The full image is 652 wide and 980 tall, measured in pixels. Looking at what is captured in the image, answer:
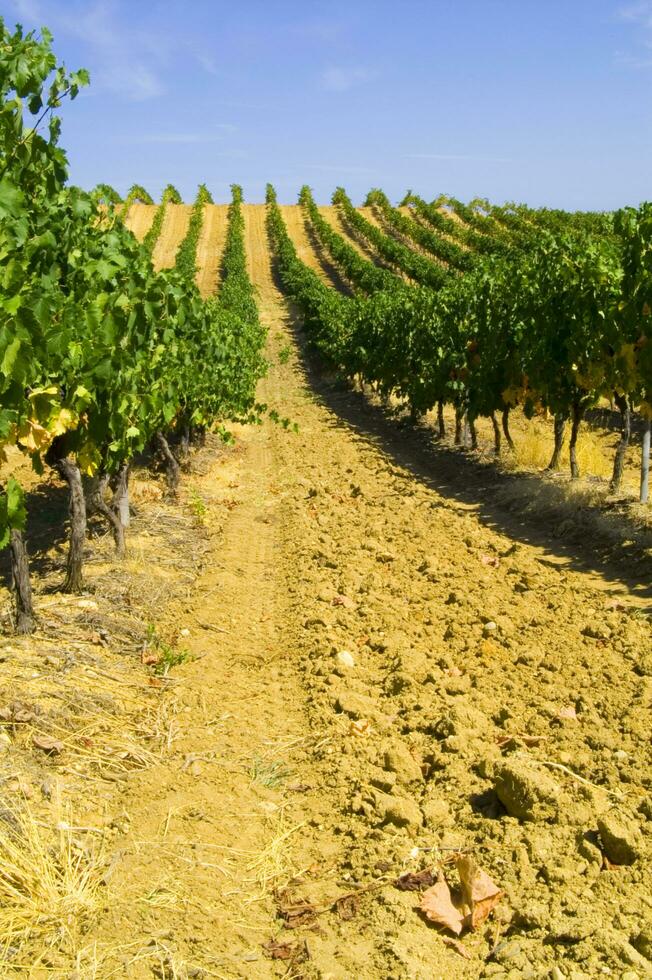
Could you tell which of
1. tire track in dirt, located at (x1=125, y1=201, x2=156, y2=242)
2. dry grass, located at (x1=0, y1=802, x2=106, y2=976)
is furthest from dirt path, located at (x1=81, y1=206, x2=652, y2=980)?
tire track in dirt, located at (x1=125, y1=201, x2=156, y2=242)

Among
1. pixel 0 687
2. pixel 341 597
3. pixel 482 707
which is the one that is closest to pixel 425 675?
pixel 482 707

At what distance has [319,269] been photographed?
47.0 metres

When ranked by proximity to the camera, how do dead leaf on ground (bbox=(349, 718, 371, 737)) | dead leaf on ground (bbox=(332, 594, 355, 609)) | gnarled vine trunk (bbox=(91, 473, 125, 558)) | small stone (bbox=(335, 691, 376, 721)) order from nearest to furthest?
dead leaf on ground (bbox=(349, 718, 371, 737)) → small stone (bbox=(335, 691, 376, 721)) → dead leaf on ground (bbox=(332, 594, 355, 609)) → gnarled vine trunk (bbox=(91, 473, 125, 558))

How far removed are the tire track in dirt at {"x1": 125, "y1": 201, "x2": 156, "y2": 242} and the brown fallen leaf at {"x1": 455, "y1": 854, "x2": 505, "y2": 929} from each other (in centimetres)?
5388

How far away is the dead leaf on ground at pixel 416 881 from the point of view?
3.74m

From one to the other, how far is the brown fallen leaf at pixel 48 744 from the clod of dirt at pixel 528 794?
2.62m

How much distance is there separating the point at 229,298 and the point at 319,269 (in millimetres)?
18187

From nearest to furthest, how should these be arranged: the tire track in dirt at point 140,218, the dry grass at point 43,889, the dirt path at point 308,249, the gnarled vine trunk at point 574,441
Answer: the dry grass at point 43,889, the gnarled vine trunk at point 574,441, the dirt path at point 308,249, the tire track in dirt at point 140,218

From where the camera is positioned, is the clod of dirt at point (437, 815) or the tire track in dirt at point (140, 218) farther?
the tire track in dirt at point (140, 218)

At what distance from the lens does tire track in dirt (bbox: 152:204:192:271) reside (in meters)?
47.6

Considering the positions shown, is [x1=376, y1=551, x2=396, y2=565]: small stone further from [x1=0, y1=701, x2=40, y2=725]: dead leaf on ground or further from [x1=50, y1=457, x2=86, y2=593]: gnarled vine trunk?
[x1=0, y1=701, x2=40, y2=725]: dead leaf on ground

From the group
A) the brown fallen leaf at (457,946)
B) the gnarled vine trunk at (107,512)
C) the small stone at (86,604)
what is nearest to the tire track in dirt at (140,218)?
the gnarled vine trunk at (107,512)

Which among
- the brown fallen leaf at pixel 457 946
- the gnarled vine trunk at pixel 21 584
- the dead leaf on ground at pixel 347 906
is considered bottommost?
the dead leaf on ground at pixel 347 906

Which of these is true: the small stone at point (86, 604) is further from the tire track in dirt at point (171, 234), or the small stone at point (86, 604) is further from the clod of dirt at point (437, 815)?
the tire track in dirt at point (171, 234)
